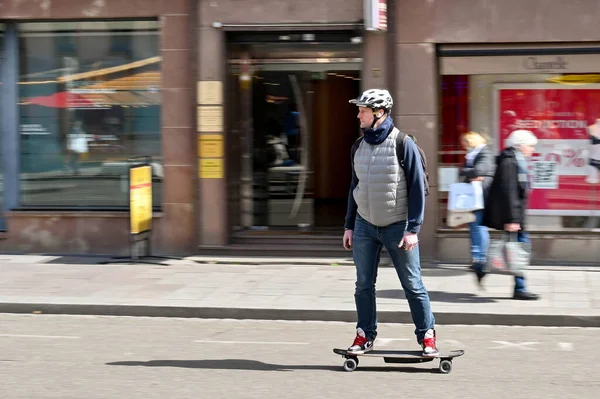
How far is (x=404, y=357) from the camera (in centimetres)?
695

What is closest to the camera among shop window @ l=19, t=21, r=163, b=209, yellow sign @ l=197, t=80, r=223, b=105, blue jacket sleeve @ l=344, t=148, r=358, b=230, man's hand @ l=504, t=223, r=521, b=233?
blue jacket sleeve @ l=344, t=148, r=358, b=230

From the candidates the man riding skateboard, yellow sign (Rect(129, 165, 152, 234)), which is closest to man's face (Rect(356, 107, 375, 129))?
the man riding skateboard

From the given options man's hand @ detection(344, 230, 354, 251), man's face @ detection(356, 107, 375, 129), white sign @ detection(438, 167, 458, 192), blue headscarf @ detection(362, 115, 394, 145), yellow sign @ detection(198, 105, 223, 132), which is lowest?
man's hand @ detection(344, 230, 354, 251)

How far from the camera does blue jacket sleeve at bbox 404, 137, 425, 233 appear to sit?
6781mm

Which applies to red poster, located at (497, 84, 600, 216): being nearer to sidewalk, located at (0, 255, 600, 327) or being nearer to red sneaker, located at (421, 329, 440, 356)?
sidewalk, located at (0, 255, 600, 327)

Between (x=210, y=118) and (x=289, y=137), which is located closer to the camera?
(x=210, y=118)

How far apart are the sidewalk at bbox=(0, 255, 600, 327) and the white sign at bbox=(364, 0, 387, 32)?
9.64 feet

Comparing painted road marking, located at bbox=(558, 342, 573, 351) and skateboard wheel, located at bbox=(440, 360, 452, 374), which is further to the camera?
painted road marking, located at bbox=(558, 342, 573, 351)

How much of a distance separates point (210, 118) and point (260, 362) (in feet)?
19.8

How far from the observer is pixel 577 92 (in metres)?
12.6

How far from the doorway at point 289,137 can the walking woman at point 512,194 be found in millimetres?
3932

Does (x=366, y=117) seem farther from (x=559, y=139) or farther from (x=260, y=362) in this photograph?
(x=559, y=139)

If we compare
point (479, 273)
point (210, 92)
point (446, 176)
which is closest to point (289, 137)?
point (210, 92)

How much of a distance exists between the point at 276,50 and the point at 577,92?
3.92 metres
